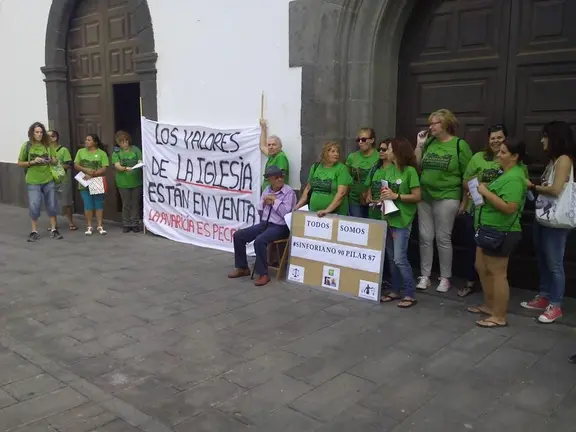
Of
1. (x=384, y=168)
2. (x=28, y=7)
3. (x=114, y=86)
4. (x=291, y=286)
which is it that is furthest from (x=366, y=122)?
(x=28, y=7)

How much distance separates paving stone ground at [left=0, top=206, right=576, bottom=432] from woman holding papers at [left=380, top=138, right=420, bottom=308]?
0.27 metres

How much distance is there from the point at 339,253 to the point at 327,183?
747 mm

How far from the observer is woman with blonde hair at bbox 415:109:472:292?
543cm

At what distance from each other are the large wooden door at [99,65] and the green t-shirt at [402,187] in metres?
5.32

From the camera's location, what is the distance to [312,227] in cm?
589

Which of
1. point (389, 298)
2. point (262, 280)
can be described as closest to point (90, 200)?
point (262, 280)

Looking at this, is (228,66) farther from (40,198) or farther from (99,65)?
(40,198)

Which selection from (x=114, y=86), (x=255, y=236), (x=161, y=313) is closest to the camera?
(x=161, y=313)

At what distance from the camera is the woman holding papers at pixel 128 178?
8664mm

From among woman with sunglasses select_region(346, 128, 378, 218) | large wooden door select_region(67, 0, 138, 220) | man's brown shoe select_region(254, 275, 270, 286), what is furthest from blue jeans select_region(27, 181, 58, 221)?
woman with sunglasses select_region(346, 128, 378, 218)

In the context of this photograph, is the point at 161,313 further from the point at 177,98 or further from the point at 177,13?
the point at 177,13

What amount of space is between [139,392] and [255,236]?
9.31 feet

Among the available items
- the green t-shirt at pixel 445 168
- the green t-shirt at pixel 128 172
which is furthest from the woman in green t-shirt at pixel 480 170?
the green t-shirt at pixel 128 172

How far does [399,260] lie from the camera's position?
5.38 metres
